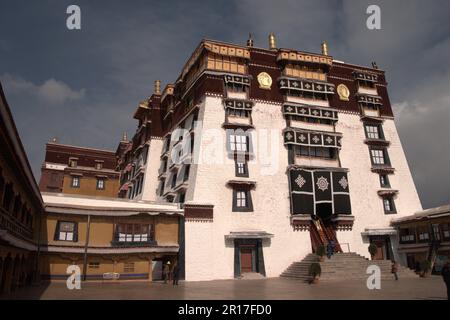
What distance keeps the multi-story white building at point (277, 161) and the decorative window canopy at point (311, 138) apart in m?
0.10

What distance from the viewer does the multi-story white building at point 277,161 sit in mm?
30734

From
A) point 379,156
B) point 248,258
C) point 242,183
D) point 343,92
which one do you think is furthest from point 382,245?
point 343,92

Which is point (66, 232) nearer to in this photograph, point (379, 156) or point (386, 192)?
point (386, 192)

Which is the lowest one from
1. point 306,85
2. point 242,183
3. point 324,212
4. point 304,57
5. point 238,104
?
point 324,212

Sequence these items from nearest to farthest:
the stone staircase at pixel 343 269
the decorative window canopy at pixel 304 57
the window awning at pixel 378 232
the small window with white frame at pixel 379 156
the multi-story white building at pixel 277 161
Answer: the stone staircase at pixel 343 269 → the multi-story white building at pixel 277 161 → the window awning at pixel 378 232 → the decorative window canopy at pixel 304 57 → the small window with white frame at pixel 379 156

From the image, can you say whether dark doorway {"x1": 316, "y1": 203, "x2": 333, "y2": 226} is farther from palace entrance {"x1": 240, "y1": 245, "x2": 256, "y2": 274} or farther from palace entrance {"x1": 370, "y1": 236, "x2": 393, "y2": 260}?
palace entrance {"x1": 240, "y1": 245, "x2": 256, "y2": 274}

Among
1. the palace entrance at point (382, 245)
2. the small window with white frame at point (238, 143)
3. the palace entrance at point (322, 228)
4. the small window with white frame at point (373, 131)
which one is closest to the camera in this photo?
the palace entrance at point (322, 228)

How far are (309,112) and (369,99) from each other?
8.41 meters

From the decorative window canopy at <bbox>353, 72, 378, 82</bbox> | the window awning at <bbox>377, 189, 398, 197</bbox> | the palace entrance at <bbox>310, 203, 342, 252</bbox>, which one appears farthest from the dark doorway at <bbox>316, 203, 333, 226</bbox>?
the decorative window canopy at <bbox>353, 72, 378, 82</bbox>

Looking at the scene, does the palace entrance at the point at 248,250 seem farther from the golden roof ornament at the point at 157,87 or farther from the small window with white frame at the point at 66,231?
the golden roof ornament at the point at 157,87

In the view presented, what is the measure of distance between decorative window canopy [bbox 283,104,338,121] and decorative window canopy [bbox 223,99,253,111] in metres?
3.80

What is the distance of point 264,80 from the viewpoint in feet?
120

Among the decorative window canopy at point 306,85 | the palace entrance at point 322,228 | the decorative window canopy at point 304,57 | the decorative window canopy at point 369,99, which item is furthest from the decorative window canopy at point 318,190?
the decorative window canopy at point 304,57
